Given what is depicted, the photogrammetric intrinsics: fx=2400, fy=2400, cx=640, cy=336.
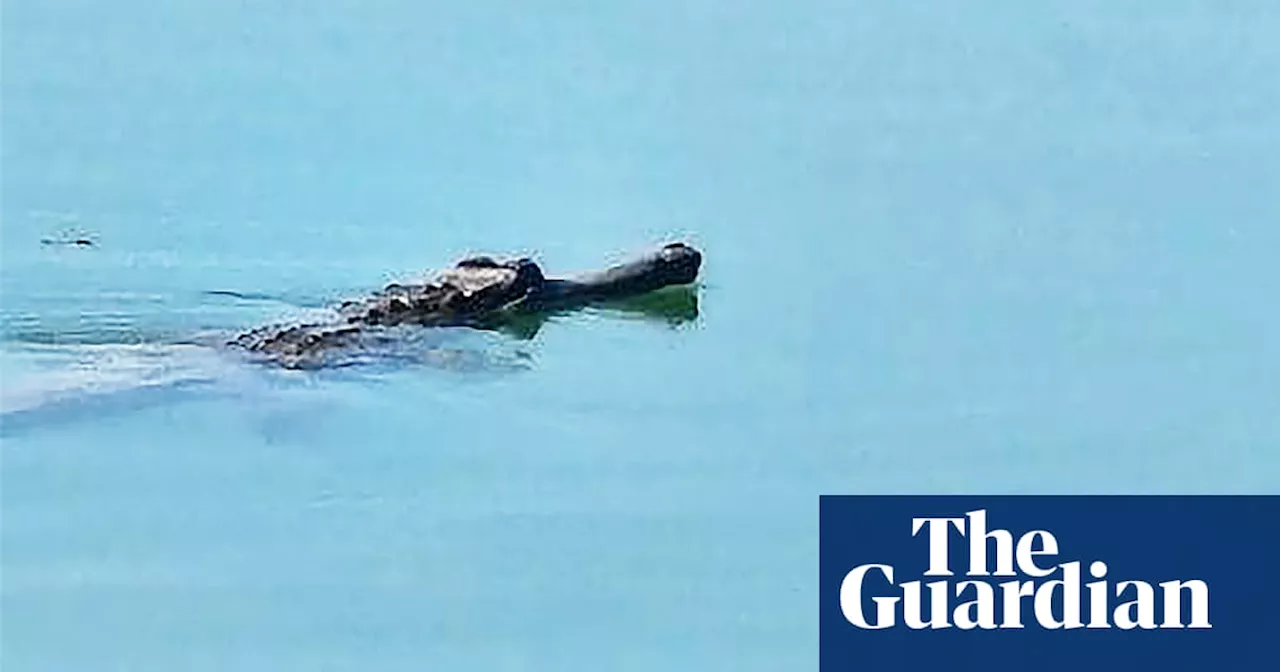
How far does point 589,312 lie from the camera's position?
2.31 m

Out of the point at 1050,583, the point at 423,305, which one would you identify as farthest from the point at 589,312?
the point at 1050,583

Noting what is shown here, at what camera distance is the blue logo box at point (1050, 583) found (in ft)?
7.60

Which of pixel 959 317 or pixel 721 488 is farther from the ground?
pixel 959 317

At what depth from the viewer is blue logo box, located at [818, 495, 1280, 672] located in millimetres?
2316

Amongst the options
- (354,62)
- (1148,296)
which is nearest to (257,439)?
(354,62)

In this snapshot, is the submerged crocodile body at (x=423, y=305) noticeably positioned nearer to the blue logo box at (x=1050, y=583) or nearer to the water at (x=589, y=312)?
the water at (x=589, y=312)

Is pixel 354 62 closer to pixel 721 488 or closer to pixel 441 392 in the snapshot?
pixel 441 392

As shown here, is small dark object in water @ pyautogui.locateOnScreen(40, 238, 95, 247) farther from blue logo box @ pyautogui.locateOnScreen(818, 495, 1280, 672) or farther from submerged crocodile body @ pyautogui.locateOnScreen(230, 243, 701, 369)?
blue logo box @ pyautogui.locateOnScreen(818, 495, 1280, 672)

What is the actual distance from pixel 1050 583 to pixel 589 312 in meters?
0.52

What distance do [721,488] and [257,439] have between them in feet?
1.46

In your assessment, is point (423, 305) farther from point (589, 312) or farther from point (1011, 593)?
point (1011, 593)

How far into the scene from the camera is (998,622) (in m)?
2.34

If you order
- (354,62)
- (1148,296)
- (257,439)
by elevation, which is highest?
(354,62)

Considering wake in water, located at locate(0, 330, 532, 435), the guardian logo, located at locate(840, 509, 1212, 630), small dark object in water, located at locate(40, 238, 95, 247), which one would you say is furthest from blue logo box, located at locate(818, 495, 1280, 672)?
small dark object in water, located at locate(40, 238, 95, 247)
